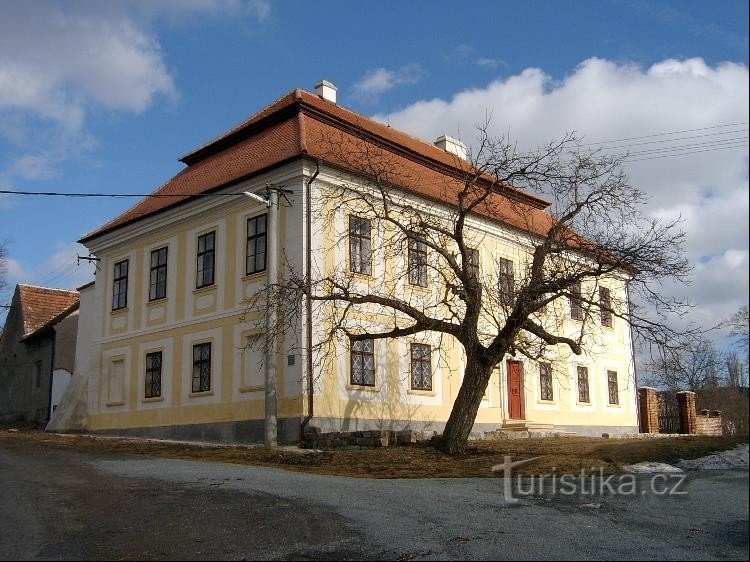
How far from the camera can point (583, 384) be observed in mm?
31312

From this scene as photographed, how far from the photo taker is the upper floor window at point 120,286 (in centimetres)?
2764

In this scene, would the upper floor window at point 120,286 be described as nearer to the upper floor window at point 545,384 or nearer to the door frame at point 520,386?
the door frame at point 520,386

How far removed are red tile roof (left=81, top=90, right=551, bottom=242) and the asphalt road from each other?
37.7 ft

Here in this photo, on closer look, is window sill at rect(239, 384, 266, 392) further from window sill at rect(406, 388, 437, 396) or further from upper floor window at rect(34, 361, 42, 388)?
upper floor window at rect(34, 361, 42, 388)

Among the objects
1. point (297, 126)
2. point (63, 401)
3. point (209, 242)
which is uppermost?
point (297, 126)

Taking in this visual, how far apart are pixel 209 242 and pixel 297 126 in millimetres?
4504

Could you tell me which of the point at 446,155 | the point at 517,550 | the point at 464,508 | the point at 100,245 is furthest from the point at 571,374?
the point at 517,550

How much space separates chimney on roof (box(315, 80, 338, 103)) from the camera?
94.1 ft

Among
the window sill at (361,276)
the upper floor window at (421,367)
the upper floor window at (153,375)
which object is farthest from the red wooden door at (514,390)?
the upper floor window at (153,375)

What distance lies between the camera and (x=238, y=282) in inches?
915

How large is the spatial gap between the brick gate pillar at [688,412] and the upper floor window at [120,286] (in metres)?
22.1

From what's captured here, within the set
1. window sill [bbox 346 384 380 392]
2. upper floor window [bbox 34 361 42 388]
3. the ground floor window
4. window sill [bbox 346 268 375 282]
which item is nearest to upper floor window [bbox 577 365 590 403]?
the ground floor window

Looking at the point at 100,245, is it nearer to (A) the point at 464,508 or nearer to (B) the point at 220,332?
(B) the point at 220,332

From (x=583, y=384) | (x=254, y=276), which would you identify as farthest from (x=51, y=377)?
(x=583, y=384)
